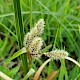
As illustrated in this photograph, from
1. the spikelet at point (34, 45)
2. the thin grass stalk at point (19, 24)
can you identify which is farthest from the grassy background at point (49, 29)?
the spikelet at point (34, 45)

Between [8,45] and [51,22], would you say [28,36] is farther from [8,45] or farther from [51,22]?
[51,22]

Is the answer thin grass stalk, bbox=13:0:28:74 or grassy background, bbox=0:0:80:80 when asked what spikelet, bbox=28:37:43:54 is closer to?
thin grass stalk, bbox=13:0:28:74

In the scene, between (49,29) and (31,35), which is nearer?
(31,35)

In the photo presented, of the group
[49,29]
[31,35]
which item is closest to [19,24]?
[31,35]

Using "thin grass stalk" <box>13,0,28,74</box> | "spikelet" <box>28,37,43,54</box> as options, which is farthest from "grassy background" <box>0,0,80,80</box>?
"spikelet" <box>28,37,43,54</box>

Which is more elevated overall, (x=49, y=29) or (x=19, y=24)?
(x=19, y=24)

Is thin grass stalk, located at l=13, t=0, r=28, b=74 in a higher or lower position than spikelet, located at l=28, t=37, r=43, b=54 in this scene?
higher

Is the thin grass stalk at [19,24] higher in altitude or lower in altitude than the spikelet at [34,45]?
higher

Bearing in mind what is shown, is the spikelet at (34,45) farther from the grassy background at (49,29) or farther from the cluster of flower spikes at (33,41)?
the grassy background at (49,29)

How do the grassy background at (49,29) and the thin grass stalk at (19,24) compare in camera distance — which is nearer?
the thin grass stalk at (19,24)

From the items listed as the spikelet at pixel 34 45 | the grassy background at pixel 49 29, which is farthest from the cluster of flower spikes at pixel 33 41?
the grassy background at pixel 49 29

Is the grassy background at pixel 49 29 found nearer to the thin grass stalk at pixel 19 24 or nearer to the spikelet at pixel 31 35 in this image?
the thin grass stalk at pixel 19 24

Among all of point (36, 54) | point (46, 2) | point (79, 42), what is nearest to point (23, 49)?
point (36, 54)

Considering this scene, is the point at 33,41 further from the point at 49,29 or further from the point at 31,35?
the point at 49,29
